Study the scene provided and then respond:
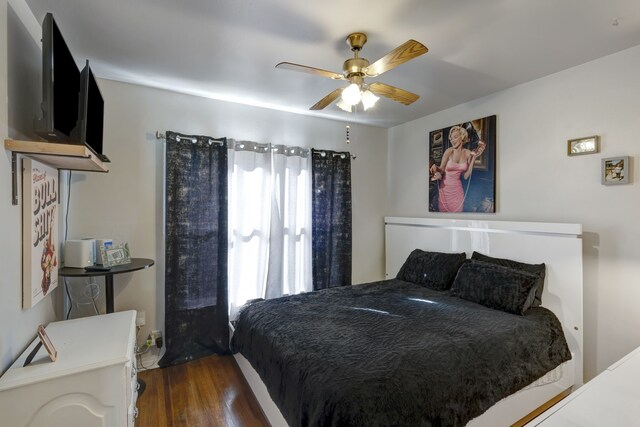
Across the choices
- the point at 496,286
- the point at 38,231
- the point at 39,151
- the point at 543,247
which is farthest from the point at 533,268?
A: the point at 38,231

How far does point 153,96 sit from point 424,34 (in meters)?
2.31

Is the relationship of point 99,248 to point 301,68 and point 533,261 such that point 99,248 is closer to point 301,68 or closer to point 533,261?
point 301,68

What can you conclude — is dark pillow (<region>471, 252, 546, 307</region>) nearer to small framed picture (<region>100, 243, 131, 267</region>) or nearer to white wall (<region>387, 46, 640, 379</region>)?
white wall (<region>387, 46, 640, 379</region>)

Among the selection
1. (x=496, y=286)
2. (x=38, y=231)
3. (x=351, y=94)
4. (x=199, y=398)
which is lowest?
(x=199, y=398)

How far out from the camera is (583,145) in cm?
226

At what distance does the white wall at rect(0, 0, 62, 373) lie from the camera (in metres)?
1.24

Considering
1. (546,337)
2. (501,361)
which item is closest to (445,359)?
(501,361)

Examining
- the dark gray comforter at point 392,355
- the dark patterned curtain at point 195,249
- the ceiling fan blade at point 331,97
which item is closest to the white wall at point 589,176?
the dark gray comforter at point 392,355

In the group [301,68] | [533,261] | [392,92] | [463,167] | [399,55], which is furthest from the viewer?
[463,167]

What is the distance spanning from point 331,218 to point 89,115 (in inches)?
95.7

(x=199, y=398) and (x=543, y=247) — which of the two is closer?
(x=199, y=398)

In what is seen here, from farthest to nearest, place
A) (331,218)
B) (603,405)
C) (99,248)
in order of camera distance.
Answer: (331,218) < (99,248) < (603,405)

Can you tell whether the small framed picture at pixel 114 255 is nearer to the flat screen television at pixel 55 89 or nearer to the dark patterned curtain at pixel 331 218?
the flat screen television at pixel 55 89

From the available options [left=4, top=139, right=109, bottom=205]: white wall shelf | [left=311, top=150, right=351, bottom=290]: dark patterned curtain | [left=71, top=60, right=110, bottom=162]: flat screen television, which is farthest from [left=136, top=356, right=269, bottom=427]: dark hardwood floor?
[left=71, top=60, right=110, bottom=162]: flat screen television
